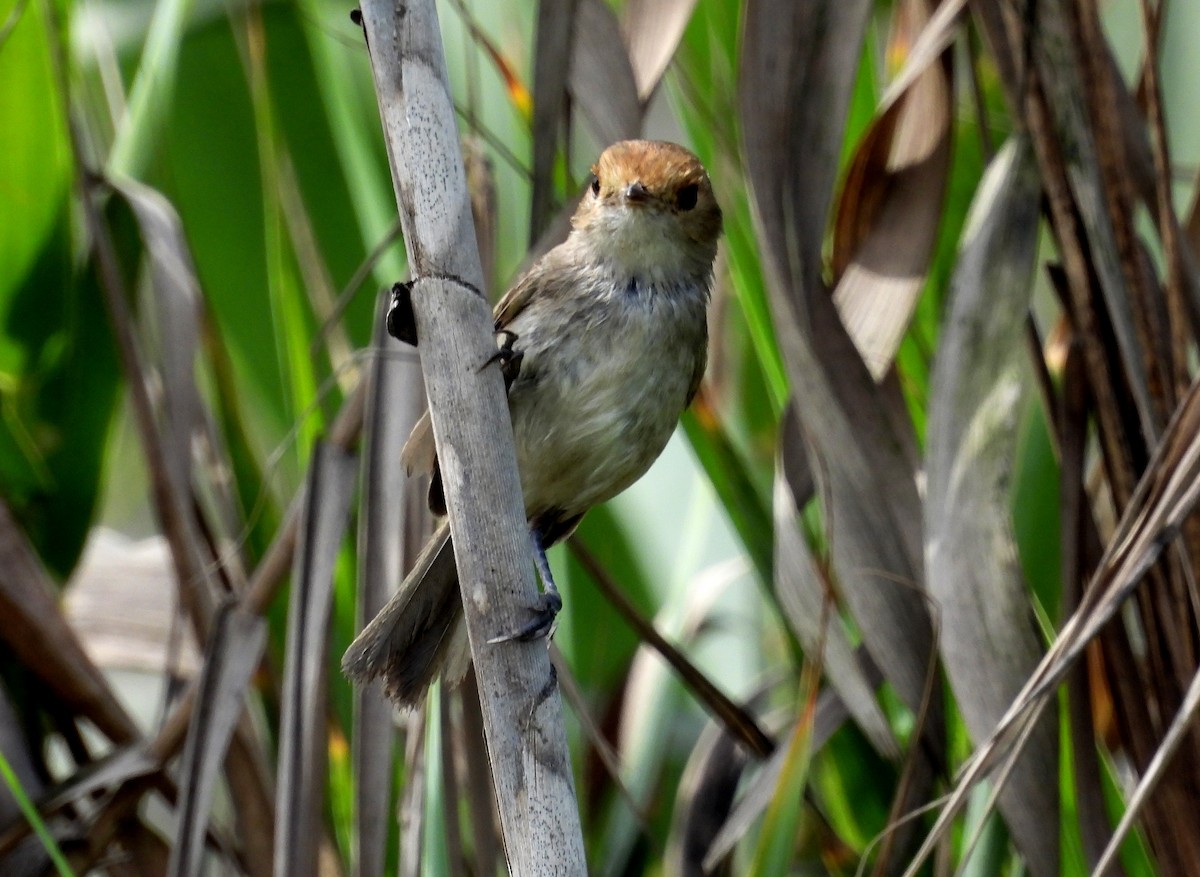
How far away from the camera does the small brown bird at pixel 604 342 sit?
181cm

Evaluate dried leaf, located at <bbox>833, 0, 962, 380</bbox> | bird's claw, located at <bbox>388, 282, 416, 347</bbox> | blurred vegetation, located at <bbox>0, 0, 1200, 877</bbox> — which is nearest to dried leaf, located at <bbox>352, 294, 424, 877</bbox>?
blurred vegetation, located at <bbox>0, 0, 1200, 877</bbox>

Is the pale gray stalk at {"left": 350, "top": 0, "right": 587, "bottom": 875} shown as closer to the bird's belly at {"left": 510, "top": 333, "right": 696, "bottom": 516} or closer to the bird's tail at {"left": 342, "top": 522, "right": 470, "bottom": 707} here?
the bird's tail at {"left": 342, "top": 522, "right": 470, "bottom": 707}

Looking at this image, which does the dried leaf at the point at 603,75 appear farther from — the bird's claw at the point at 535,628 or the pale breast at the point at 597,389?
the bird's claw at the point at 535,628

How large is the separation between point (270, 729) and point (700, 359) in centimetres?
86

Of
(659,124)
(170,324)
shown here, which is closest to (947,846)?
(170,324)

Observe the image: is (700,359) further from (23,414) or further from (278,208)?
(23,414)

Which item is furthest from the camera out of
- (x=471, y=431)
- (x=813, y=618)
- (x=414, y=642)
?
(x=813, y=618)

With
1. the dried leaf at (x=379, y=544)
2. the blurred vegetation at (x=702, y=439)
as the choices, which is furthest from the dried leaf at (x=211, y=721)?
the dried leaf at (x=379, y=544)

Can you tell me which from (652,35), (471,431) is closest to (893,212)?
(652,35)

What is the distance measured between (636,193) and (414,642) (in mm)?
636

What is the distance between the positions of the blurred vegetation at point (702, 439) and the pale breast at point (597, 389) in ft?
0.45

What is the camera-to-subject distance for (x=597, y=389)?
1.81m

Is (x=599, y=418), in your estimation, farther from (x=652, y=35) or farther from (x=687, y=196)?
(x=652, y=35)

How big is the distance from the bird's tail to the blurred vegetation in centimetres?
5
